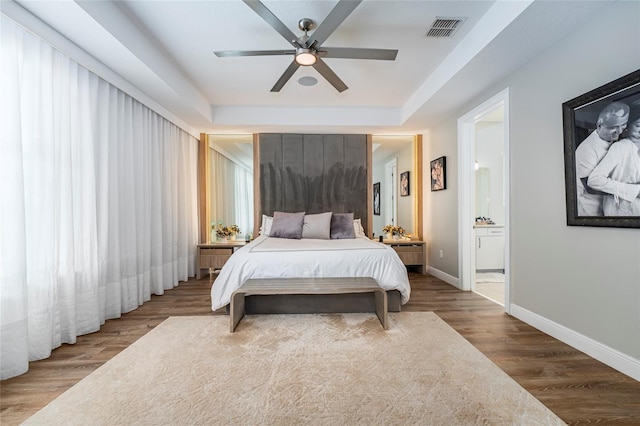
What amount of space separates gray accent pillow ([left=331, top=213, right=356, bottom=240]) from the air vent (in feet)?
8.74

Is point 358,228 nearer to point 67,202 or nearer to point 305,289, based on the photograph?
point 305,289

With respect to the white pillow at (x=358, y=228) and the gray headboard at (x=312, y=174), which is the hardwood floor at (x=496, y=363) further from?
the gray headboard at (x=312, y=174)

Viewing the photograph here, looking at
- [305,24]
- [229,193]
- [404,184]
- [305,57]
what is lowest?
[229,193]

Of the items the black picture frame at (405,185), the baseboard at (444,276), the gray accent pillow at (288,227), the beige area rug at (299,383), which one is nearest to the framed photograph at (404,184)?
the black picture frame at (405,185)

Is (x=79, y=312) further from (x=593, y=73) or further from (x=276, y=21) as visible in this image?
(x=593, y=73)

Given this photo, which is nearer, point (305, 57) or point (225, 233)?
point (305, 57)

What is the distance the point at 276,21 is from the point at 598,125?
245 cm

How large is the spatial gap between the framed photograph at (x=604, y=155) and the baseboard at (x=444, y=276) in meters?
2.04

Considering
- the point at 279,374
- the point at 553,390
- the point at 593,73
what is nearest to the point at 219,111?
the point at 279,374

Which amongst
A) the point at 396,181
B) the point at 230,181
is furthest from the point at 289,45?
the point at 396,181

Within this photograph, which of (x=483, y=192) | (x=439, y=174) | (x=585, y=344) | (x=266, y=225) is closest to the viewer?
(x=585, y=344)

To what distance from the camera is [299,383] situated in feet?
5.90

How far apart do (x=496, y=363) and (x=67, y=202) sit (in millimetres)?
3608

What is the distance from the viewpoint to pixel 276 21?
6.95ft
